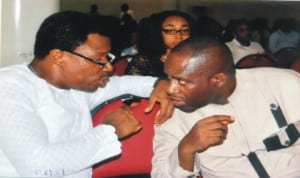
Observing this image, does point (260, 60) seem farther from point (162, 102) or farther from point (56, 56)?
point (56, 56)

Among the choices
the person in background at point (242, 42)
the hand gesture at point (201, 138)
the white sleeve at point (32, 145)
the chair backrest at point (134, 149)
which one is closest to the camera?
the white sleeve at point (32, 145)

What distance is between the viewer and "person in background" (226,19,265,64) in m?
1.06

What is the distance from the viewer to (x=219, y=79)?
2.78ft

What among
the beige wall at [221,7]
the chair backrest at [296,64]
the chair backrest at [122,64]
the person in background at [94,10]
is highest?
the beige wall at [221,7]

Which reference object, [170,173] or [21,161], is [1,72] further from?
[170,173]

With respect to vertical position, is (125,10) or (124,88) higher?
(125,10)

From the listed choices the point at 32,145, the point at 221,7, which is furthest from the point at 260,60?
the point at 32,145

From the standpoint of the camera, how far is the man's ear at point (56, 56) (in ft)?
2.64

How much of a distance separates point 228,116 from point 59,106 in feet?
1.25

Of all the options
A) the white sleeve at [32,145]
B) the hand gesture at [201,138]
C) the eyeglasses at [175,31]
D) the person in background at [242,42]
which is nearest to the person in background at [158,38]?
the eyeglasses at [175,31]

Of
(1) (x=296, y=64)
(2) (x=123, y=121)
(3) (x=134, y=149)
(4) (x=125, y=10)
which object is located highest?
(4) (x=125, y=10)

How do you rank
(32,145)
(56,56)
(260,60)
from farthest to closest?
(260,60) → (56,56) → (32,145)

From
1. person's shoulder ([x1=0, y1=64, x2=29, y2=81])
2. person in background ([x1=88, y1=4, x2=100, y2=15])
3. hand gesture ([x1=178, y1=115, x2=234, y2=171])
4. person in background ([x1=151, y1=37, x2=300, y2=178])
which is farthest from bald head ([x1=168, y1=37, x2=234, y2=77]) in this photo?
person's shoulder ([x1=0, y1=64, x2=29, y2=81])

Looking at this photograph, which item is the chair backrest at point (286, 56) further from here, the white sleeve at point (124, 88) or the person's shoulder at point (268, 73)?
the white sleeve at point (124, 88)
